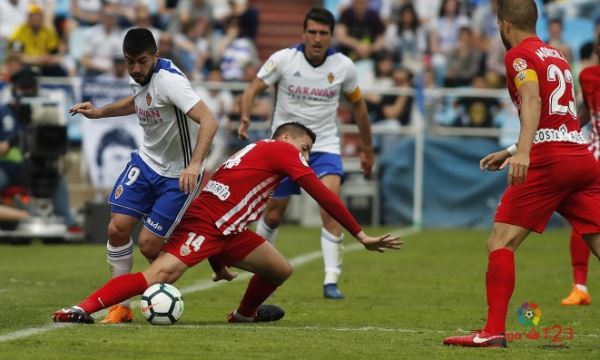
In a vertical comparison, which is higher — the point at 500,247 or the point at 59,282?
the point at 500,247

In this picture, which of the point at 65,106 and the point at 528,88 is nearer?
the point at 528,88

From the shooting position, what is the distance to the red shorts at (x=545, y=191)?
7.86 meters

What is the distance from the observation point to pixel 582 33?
26516 millimetres

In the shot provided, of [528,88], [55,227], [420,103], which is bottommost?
[55,227]

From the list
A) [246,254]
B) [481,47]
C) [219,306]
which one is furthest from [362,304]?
[481,47]

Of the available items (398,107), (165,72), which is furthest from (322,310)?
(398,107)

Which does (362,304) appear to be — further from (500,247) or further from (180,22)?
(180,22)

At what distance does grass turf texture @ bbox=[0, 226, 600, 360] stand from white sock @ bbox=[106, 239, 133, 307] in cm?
40

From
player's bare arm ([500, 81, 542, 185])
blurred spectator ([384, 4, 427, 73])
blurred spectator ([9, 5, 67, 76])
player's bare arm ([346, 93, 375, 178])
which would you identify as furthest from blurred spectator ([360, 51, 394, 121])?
player's bare arm ([500, 81, 542, 185])

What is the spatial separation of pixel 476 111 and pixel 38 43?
7.80m

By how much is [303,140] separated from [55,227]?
31.8ft

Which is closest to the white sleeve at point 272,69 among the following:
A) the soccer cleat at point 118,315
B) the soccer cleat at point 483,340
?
the soccer cleat at point 118,315

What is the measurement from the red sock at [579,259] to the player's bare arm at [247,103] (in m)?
3.08

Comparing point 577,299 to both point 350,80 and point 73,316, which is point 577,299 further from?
point 73,316
